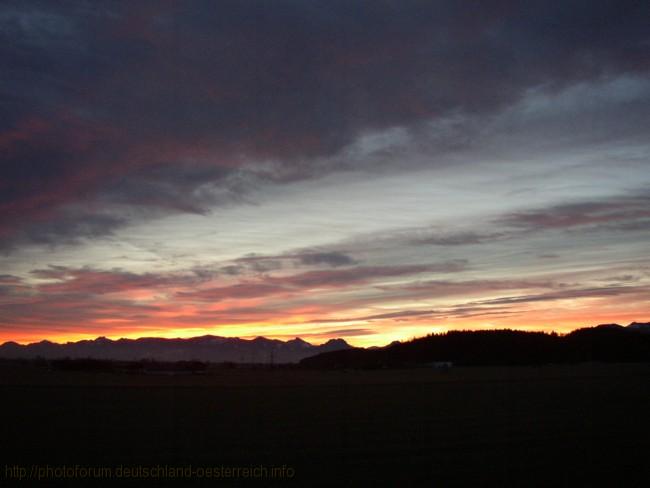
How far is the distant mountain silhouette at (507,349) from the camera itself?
133 metres

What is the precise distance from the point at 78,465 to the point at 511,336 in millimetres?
154606

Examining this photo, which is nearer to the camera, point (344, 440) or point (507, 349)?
point (344, 440)

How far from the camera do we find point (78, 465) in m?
15.6

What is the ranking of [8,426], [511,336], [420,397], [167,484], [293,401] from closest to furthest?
[167,484] → [8,426] → [293,401] → [420,397] → [511,336]

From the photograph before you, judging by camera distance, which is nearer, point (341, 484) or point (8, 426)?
point (341, 484)

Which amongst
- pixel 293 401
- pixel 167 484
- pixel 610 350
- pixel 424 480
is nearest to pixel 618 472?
pixel 424 480

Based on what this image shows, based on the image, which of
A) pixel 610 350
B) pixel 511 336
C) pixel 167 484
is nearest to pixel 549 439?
pixel 167 484

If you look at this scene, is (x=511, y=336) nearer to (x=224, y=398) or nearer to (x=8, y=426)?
(x=224, y=398)

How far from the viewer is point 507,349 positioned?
146500 mm

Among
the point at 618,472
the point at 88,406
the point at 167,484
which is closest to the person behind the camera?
the point at 167,484

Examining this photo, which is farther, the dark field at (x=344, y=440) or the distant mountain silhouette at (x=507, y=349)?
the distant mountain silhouette at (x=507, y=349)

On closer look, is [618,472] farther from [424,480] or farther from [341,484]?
[341,484]

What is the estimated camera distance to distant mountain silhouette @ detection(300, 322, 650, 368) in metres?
133

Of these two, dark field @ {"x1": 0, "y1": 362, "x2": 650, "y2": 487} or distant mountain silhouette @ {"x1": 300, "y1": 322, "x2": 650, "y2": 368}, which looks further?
distant mountain silhouette @ {"x1": 300, "y1": 322, "x2": 650, "y2": 368}
